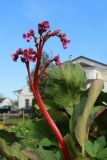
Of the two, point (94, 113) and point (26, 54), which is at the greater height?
point (26, 54)

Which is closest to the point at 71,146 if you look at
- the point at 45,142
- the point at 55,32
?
the point at 45,142

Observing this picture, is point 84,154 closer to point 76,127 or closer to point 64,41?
point 76,127

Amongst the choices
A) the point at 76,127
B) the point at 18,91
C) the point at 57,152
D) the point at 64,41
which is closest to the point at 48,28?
the point at 64,41

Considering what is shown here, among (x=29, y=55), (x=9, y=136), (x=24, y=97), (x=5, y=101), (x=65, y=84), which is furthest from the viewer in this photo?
(x=5, y=101)

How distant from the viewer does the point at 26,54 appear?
148cm

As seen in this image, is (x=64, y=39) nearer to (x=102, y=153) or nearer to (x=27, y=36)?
(x=27, y=36)

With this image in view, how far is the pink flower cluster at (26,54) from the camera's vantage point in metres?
1.47

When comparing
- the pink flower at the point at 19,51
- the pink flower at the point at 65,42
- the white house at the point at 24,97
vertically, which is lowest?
the pink flower at the point at 19,51

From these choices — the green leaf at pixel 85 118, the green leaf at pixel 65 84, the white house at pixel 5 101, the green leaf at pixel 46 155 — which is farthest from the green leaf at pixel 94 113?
the white house at pixel 5 101

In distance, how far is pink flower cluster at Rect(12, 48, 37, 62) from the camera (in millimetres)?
1471

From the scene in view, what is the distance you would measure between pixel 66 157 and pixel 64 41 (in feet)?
1.10

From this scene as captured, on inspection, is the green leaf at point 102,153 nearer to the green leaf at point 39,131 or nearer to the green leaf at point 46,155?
the green leaf at point 46,155

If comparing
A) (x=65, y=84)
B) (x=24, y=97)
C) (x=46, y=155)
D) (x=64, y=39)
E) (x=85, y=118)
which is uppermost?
(x=24, y=97)

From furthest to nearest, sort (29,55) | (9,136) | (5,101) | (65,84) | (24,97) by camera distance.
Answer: (5,101) < (24,97) < (65,84) < (9,136) < (29,55)
